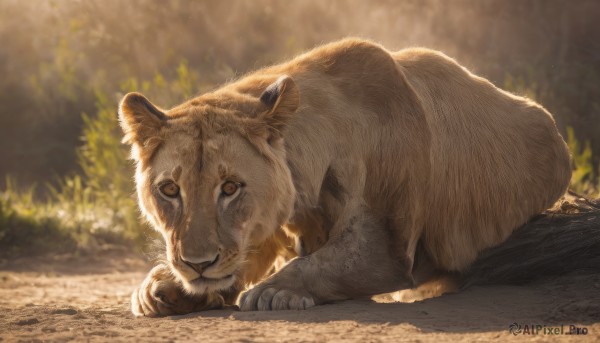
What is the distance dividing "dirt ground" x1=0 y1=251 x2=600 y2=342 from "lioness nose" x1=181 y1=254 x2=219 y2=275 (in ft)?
0.87

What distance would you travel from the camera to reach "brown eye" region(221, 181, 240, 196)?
442 centimetres

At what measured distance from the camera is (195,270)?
426cm

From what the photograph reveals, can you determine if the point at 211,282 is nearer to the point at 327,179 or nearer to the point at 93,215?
the point at 327,179

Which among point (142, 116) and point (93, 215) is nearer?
point (142, 116)

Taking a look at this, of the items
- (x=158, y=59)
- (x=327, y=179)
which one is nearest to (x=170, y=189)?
(x=327, y=179)

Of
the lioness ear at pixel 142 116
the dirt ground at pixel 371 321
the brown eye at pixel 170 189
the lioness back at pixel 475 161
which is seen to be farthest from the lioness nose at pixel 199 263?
the lioness back at pixel 475 161

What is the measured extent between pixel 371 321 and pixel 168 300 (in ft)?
3.99

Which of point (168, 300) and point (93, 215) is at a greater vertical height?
point (93, 215)

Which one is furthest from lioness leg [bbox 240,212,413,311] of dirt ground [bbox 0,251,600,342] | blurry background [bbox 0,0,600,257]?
blurry background [bbox 0,0,600,257]

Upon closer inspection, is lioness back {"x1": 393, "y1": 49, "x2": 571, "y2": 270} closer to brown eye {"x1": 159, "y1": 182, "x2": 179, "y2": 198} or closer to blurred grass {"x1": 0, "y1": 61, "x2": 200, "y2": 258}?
brown eye {"x1": 159, "y1": 182, "x2": 179, "y2": 198}

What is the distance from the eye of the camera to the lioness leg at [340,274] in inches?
182

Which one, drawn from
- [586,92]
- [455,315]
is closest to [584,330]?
[455,315]

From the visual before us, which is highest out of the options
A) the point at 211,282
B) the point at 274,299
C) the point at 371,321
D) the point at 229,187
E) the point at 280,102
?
the point at 280,102

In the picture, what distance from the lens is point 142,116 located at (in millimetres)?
4672
